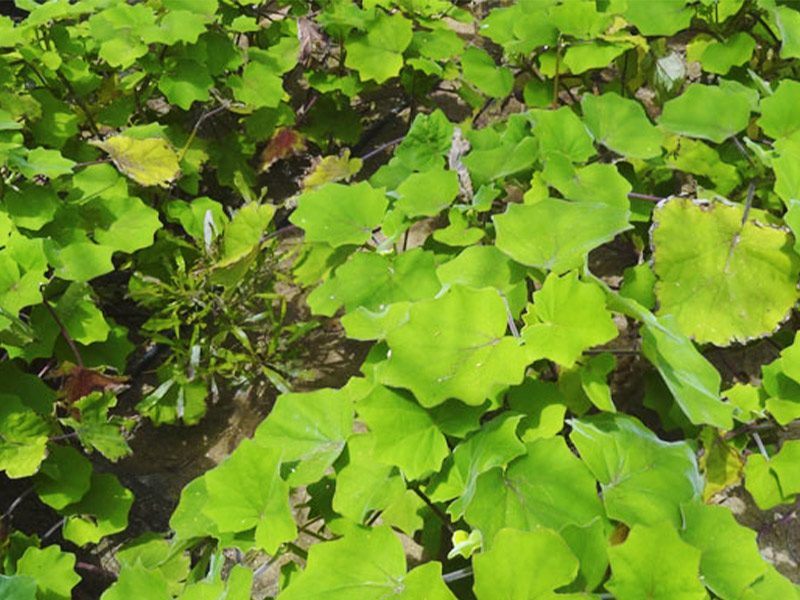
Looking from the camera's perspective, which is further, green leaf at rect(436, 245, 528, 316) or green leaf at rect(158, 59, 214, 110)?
green leaf at rect(158, 59, 214, 110)

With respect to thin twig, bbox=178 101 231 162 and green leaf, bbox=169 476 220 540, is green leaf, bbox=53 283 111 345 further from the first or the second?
thin twig, bbox=178 101 231 162

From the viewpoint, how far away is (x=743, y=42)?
2096 millimetres

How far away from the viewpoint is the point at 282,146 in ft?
8.22

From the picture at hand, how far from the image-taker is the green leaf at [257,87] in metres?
2.35

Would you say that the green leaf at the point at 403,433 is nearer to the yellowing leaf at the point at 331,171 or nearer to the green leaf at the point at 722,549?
the green leaf at the point at 722,549

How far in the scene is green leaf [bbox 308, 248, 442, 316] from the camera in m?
1.60

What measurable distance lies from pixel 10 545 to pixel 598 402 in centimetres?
126

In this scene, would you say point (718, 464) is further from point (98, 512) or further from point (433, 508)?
point (98, 512)

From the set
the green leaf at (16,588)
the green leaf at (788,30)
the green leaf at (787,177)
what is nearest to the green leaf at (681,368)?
the green leaf at (787,177)

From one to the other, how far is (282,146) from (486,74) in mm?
680

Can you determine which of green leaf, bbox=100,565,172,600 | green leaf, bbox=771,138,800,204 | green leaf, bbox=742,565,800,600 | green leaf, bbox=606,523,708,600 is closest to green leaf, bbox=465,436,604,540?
green leaf, bbox=606,523,708,600

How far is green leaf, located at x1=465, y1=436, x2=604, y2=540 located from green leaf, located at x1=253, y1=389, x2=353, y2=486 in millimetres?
289

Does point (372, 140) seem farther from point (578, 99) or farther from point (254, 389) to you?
point (254, 389)

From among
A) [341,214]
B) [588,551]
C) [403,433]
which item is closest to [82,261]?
[341,214]
